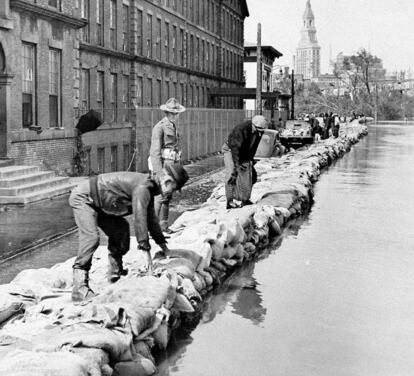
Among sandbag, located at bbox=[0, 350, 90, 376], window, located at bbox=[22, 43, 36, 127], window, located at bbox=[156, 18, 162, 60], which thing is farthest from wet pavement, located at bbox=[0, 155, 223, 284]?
window, located at bbox=[156, 18, 162, 60]

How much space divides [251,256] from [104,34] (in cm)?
2131

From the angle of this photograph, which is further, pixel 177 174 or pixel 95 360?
pixel 177 174

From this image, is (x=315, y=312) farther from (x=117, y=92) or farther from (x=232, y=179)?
(x=117, y=92)

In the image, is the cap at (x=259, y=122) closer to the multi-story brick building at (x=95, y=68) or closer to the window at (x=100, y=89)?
the multi-story brick building at (x=95, y=68)

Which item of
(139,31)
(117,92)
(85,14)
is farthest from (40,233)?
(139,31)

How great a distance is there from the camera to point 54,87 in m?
23.0

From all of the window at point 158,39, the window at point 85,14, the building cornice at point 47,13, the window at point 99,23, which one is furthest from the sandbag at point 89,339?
the window at point 158,39

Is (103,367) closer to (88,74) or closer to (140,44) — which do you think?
(88,74)

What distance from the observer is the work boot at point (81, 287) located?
287 inches

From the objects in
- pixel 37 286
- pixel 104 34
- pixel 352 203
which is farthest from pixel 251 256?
pixel 104 34

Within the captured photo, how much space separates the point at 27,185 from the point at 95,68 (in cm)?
1229

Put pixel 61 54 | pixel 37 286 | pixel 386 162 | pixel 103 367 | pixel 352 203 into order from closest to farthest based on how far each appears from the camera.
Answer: pixel 103 367 < pixel 37 286 < pixel 352 203 < pixel 61 54 < pixel 386 162

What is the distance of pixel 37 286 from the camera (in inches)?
306

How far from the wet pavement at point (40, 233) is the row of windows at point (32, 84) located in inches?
135
